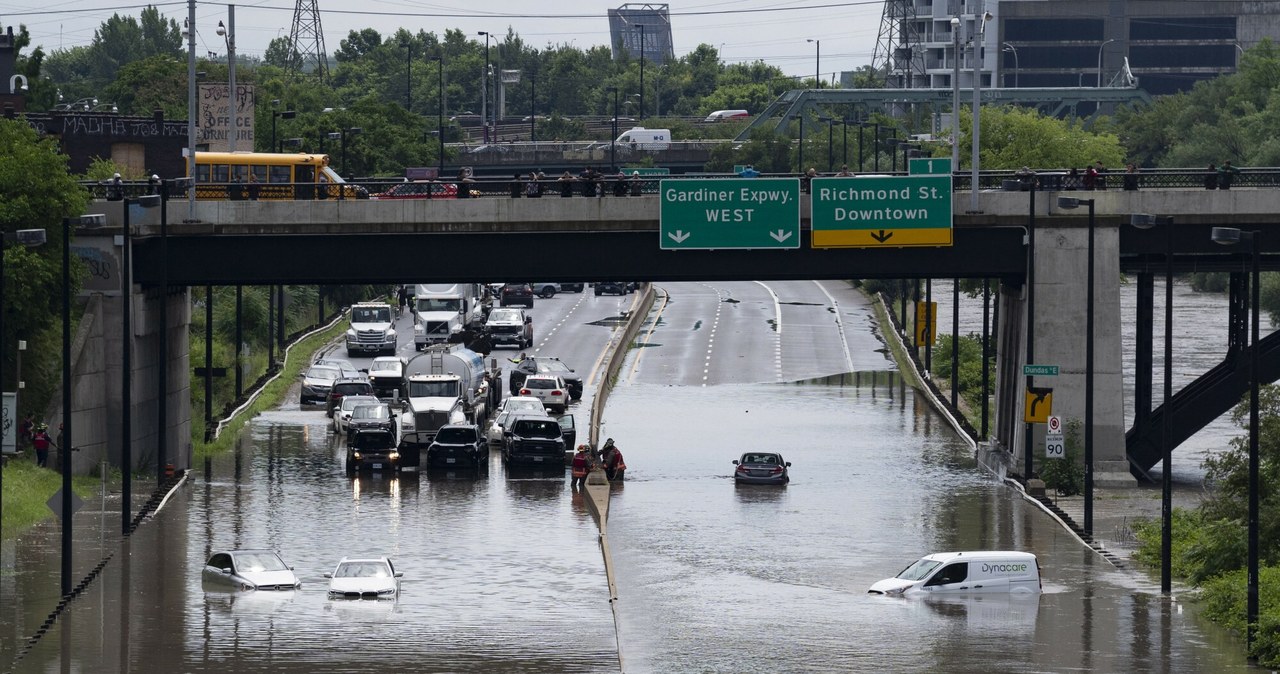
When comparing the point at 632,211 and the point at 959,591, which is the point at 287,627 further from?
the point at 632,211

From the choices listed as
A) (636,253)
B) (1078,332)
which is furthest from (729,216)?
(1078,332)

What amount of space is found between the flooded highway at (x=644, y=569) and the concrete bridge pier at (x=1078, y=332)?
349 cm

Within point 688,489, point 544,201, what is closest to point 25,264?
point 544,201

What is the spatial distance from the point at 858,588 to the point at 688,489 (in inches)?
648

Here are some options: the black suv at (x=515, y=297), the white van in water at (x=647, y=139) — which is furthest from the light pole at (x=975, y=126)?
the white van in water at (x=647, y=139)

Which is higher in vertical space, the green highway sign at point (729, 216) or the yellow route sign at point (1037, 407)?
the green highway sign at point (729, 216)

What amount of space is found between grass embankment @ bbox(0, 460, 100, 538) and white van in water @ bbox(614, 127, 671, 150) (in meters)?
113

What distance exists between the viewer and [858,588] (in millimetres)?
42531

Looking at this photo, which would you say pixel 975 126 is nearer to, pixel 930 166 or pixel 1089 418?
pixel 930 166

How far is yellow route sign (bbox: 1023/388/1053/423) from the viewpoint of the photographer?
185ft

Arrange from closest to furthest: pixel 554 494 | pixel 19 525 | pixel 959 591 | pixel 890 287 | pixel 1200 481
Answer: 1. pixel 959 591
2. pixel 19 525
3. pixel 554 494
4. pixel 1200 481
5. pixel 890 287

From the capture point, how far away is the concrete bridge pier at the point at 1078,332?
192 feet

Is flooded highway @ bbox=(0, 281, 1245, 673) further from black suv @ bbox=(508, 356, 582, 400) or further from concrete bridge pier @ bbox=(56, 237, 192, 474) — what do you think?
concrete bridge pier @ bbox=(56, 237, 192, 474)

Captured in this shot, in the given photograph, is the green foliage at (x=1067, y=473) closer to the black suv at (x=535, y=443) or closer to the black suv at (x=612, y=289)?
the black suv at (x=535, y=443)
